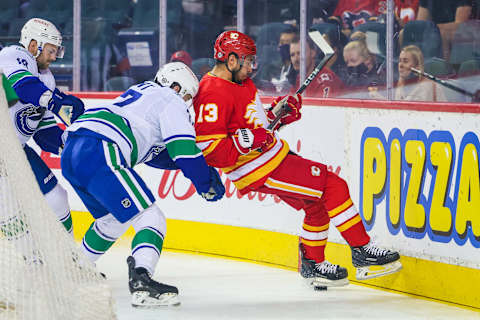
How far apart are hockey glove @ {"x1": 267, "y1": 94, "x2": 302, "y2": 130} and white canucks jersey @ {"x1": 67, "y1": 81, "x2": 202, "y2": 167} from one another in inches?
25.4

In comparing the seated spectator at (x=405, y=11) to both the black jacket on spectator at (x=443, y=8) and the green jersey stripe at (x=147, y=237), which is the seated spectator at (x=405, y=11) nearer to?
the black jacket on spectator at (x=443, y=8)

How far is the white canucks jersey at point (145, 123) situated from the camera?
155 inches

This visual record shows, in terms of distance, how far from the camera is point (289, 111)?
4.48 meters

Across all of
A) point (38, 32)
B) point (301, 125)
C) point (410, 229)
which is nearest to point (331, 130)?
point (301, 125)

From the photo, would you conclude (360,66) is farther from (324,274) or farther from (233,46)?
(324,274)

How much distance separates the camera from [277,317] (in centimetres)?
396

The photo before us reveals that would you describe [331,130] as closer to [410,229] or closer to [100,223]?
[410,229]

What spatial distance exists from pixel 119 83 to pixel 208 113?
8.76 feet

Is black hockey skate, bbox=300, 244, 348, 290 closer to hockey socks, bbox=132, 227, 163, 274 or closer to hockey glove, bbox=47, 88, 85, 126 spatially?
hockey socks, bbox=132, 227, 163, 274

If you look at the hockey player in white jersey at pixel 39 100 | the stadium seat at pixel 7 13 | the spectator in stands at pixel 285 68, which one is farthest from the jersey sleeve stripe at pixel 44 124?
the stadium seat at pixel 7 13

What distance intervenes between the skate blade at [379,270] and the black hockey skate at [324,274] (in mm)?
175

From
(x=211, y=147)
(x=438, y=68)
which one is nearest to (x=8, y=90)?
(x=211, y=147)

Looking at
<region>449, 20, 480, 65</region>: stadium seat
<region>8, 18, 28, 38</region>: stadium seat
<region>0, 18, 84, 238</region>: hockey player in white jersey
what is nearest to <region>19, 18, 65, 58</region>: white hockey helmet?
<region>0, 18, 84, 238</region>: hockey player in white jersey

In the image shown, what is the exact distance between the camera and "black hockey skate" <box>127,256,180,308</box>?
153 inches
